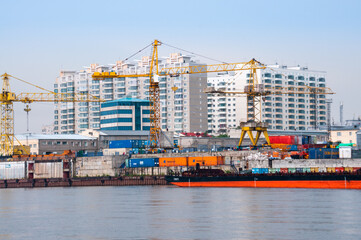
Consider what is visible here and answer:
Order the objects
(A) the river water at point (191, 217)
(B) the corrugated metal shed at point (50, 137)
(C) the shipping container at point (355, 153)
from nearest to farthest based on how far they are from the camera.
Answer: (A) the river water at point (191, 217) → (C) the shipping container at point (355, 153) → (B) the corrugated metal shed at point (50, 137)

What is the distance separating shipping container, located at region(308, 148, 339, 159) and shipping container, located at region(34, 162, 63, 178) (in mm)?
53920

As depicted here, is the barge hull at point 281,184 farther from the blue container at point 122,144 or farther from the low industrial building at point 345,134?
the low industrial building at point 345,134

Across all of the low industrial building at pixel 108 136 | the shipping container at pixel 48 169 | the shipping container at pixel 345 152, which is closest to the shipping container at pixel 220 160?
the shipping container at pixel 345 152

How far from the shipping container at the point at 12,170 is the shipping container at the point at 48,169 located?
3.29 metres

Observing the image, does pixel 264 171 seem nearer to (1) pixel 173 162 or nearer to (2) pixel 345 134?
(1) pixel 173 162

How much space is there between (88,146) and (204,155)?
157 feet

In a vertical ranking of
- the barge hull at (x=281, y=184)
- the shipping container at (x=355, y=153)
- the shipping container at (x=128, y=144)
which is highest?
the shipping container at (x=128, y=144)

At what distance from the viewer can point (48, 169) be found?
15075 centimetres

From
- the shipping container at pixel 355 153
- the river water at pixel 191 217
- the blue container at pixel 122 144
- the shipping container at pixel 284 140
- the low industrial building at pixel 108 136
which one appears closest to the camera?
the river water at pixel 191 217

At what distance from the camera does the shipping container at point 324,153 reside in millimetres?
124812

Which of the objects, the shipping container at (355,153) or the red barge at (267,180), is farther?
the shipping container at (355,153)

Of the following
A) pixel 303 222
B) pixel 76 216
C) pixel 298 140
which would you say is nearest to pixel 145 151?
pixel 298 140

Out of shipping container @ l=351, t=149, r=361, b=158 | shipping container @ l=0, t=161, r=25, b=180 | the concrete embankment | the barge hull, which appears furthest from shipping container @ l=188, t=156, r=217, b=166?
shipping container @ l=0, t=161, r=25, b=180

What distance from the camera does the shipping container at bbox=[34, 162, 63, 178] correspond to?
150m
